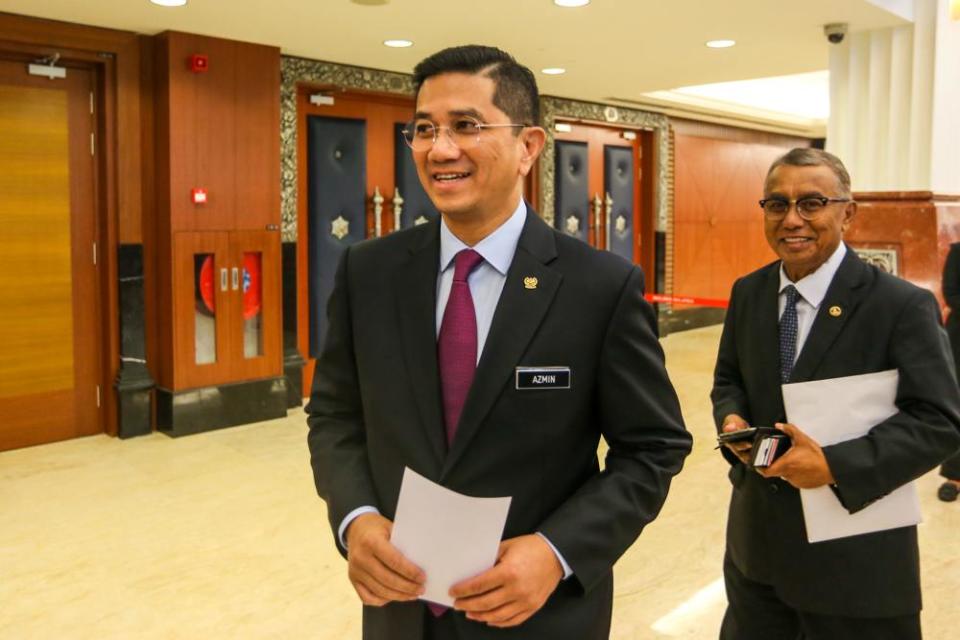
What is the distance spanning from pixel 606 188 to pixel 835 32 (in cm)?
403

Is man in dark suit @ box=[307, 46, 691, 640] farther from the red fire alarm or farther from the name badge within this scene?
the red fire alarm

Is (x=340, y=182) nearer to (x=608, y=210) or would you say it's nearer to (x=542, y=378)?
(x=608, y=210)

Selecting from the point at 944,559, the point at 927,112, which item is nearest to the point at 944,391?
the point at 944,559

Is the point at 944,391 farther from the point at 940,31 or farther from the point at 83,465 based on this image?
the point at 83,465

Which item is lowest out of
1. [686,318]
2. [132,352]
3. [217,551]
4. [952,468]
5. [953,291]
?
[217,551]

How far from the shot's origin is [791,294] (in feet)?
6.22

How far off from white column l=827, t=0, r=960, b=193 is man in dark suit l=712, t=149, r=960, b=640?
390cm

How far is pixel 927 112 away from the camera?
17.0ft

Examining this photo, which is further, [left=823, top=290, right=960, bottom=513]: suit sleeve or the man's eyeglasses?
[left=823, top=290, right=960, bottom=513]: suit sleeve

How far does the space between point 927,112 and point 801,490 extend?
428 centimetres

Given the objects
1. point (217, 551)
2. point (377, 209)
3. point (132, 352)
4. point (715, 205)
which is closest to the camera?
point (217, 551)

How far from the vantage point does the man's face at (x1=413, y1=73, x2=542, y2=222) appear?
1331mm

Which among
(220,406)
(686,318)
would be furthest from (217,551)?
(686,318)

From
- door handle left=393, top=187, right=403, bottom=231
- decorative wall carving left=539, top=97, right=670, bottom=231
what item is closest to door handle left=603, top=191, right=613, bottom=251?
decorative wall carving left=539, top=97, right=670, bottom=231
